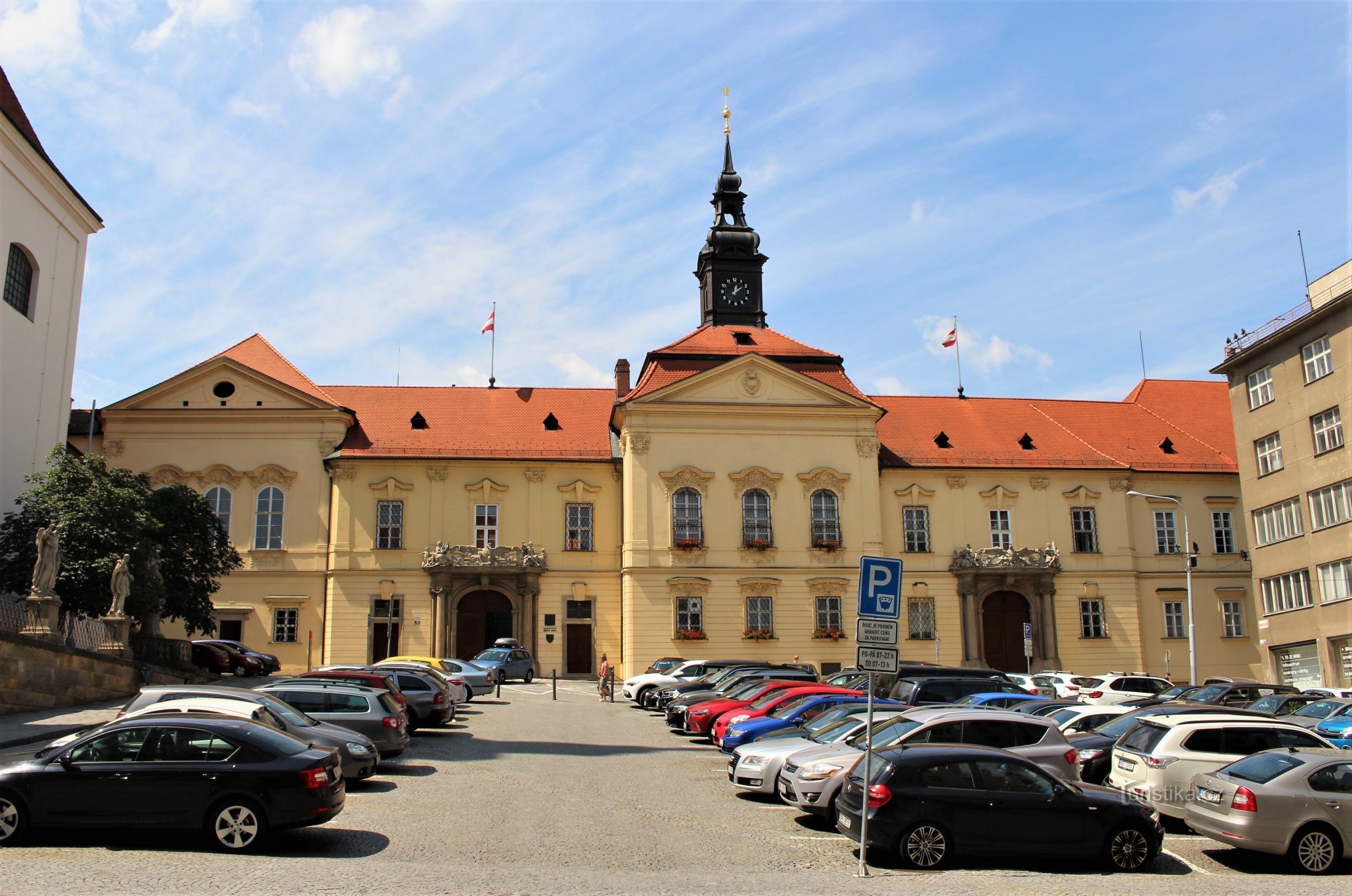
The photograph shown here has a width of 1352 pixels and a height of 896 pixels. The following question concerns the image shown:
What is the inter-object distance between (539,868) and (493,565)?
111 ft

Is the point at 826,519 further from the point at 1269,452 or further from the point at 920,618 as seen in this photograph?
the point at 1269,452

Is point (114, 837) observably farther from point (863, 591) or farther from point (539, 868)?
point (863, 591)

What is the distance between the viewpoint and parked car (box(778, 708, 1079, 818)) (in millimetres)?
15461

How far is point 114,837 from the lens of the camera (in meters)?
12.6

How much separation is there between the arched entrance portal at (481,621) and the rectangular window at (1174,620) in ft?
89.2

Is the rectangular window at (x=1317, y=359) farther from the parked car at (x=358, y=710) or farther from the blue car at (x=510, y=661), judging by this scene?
the parked car at (x=358, y=710)

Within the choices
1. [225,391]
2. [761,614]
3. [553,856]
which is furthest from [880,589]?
[225,391]

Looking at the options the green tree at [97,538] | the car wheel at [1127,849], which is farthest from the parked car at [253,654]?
the car wheel at [1127,849]

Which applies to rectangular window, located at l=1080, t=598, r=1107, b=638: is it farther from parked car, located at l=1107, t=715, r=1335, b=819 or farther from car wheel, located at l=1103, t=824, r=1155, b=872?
car wheel, located at l=1103, t=824, r=1155, b=872

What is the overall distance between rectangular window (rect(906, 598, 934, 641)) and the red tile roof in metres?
13.8

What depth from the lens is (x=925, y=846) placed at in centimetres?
1297

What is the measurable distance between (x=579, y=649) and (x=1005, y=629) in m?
17.4

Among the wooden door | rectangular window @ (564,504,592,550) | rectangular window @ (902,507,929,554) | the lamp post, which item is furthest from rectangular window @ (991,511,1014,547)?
the wooden door

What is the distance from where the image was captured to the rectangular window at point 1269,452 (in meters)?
43.1
